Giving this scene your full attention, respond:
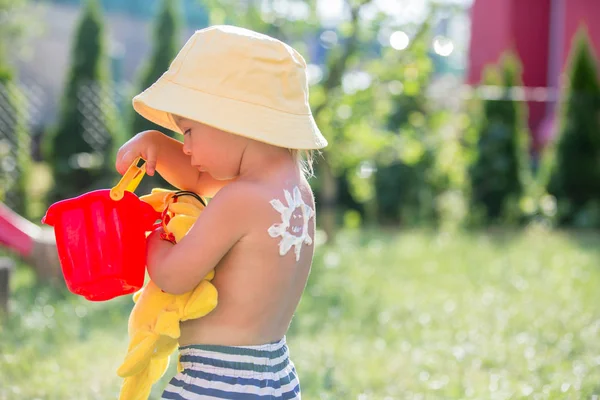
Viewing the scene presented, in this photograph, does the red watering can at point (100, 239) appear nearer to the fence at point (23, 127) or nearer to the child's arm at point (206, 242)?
the child's arm at point (206, 242)

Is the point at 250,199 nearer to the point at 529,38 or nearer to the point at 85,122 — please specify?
the point at 85,122

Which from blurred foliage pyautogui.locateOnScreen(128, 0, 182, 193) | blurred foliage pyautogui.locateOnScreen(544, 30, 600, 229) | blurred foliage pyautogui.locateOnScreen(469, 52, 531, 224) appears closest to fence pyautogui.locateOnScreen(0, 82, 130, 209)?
blurred foliage pyautogui.locateOnScreen(128, 0, 182, 193)

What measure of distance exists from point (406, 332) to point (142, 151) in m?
3.24

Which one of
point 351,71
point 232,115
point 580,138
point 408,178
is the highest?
point 232,115

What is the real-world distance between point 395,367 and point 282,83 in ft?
8.42

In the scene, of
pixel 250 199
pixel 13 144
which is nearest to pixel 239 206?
pixel 250 199

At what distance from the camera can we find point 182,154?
2285mm

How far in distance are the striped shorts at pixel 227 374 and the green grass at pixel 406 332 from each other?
5.43ft

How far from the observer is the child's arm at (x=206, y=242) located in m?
1.97

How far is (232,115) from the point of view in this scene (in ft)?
6.46

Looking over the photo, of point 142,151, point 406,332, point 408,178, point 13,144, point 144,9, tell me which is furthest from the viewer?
point 144,9

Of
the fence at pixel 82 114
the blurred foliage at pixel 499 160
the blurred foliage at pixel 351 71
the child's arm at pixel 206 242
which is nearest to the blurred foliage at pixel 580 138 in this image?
the blurred foliage at pixel 499 160

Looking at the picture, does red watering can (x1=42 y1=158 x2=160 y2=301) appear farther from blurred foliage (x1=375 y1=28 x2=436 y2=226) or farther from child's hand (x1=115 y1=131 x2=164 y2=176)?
blurred foliage (x1=375 y1=28 x2=436 y2=226)

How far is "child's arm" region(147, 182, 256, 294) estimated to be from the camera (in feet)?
6.48
